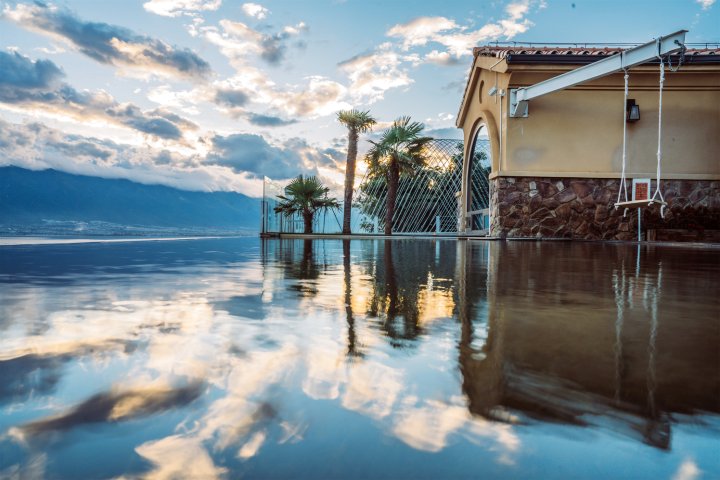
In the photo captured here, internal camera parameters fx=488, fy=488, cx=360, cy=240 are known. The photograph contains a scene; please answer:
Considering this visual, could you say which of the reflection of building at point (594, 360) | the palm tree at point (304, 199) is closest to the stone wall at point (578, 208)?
the palm tree at point (304, 199)

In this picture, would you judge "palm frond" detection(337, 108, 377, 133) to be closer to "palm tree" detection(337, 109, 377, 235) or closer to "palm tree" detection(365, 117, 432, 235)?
"palm tree" detection(337, 109, 377, 235)

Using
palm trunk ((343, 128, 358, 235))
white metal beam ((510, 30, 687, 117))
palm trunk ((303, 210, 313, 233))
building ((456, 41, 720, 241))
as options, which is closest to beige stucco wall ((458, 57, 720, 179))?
building ((456, 41, 720, 241))

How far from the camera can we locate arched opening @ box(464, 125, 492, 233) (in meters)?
19.7

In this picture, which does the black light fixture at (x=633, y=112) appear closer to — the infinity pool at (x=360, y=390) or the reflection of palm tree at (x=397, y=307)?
the reflection of palm tree at (x=397, y=307)

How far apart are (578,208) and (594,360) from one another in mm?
13404

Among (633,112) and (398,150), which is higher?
(398,150)

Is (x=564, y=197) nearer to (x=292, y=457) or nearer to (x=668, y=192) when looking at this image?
(x=668, y=192)

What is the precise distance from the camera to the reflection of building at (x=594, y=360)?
3.15ft

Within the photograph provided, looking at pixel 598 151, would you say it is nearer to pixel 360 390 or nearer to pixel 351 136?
pixel 351 136

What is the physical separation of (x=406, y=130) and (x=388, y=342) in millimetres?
22081

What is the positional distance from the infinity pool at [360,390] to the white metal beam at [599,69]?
1024cm

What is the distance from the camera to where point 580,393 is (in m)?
1.05

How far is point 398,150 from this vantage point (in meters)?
22.9

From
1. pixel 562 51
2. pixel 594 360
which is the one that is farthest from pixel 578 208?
pixel 594 360
